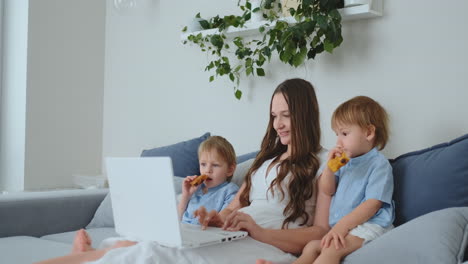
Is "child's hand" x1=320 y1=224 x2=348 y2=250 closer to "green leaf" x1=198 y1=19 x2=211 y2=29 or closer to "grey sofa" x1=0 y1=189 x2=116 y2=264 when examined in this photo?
"grey sofa" x1=0 y1=189 x2=116 y2=264

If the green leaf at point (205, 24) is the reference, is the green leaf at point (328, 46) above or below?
below

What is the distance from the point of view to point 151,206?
1.58 meters

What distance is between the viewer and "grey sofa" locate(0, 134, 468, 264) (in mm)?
1439

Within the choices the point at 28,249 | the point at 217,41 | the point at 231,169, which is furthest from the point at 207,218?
the point at 217,41

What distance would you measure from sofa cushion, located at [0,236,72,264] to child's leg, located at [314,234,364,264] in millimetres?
949

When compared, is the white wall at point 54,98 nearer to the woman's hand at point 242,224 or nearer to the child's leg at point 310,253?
the woman's hand at point 242,224

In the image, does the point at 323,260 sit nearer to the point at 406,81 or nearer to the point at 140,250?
the point at 140,250

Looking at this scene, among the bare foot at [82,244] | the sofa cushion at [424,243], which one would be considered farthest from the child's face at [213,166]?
the sofa cushion at [424,243]

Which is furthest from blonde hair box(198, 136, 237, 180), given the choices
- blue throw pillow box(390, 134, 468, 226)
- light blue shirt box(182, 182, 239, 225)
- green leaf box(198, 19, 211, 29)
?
green leaf box(198, 19, 211, 29)

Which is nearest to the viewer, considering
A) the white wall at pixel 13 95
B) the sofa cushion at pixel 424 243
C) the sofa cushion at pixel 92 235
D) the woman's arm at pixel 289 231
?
the sofa cushion at pixel 424 243

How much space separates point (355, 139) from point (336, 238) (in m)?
0.34

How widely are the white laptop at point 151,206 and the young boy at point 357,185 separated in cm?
27

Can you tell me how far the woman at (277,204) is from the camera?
1597mm

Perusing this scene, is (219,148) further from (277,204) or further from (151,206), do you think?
(151,206)
